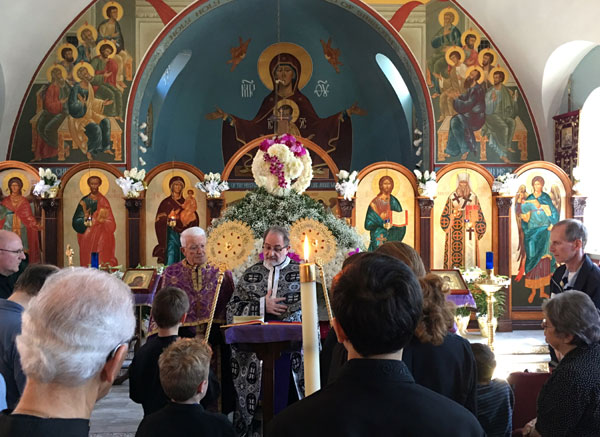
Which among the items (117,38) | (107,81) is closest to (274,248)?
(107,81)

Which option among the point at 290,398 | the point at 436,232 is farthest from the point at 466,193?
the point at 290,398

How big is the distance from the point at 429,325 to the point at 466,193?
30.8ft

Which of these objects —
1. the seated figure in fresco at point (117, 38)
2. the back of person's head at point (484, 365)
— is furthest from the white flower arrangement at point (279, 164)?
the seated figure in fresco at point (117, 38)

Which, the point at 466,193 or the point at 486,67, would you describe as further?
the point at 486,67

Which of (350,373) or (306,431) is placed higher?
(350,373)

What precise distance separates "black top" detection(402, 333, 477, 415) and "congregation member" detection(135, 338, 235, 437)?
920mm

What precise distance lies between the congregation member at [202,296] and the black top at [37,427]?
403 centimetres

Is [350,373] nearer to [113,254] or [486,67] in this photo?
[113,254]

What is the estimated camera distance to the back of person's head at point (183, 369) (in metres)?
2.87

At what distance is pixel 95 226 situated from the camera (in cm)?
1118

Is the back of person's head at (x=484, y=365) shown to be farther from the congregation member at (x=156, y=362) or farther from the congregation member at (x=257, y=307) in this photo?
the congregation member at (x=257, y=307)

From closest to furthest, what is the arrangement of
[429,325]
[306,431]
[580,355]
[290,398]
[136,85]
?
1. [306,431]
2. [429,325]
3. [580,355]
4. [290,398]
5. [136,85]

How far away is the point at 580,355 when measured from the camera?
2.83 metres

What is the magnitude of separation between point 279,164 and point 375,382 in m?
4.66
